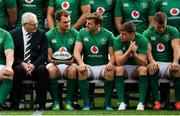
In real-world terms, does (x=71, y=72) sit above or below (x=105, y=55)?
below

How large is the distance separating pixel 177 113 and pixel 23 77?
254 centimetres

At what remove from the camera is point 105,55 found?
10.8 m

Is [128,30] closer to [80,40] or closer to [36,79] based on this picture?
[80,40]

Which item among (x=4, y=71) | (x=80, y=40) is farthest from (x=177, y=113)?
(x=4, y=71)

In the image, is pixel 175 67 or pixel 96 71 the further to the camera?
pixel 96 71

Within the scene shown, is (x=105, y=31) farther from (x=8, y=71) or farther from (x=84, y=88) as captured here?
(x=8, y=71)

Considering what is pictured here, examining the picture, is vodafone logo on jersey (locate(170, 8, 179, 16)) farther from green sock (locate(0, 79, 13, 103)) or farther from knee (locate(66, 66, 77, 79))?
green sock (locate(0, 79, 13, 103))

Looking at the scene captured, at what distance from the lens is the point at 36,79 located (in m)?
10.5

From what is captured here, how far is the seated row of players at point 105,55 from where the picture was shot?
10.4m

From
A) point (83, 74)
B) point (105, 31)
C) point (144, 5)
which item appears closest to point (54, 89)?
point (83, 74)

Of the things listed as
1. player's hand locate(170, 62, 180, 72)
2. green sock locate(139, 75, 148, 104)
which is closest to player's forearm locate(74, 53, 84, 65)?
green sock locate(139, 75, 148, 104)

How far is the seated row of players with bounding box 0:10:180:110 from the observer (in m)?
10.4

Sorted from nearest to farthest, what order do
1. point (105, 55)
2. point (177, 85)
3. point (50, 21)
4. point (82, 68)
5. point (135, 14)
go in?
1. point (82, 68)
2. point (177, 85)
3. point (105, 55)
4. point (135, 14)
5. point (50, 21)

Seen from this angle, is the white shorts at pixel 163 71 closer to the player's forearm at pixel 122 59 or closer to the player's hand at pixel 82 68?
the player's forearm at pixel 122 59
